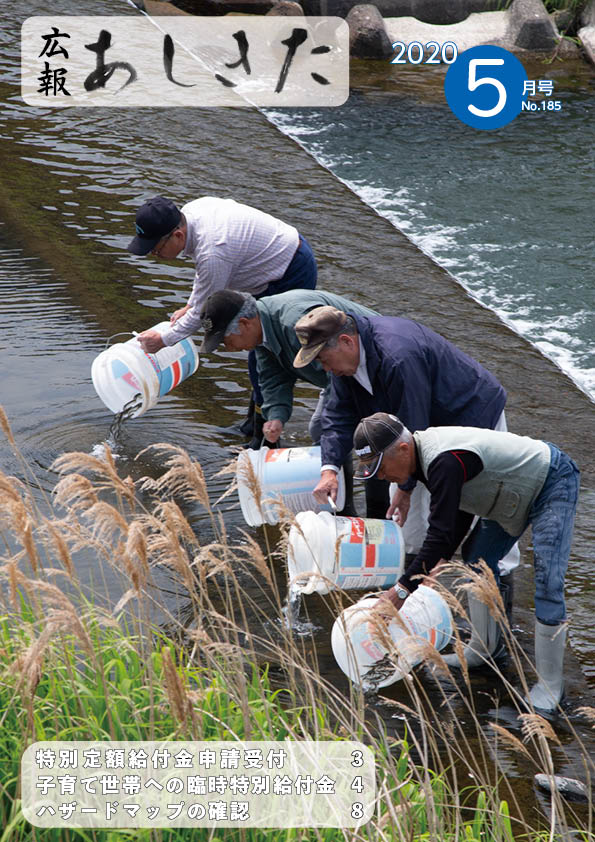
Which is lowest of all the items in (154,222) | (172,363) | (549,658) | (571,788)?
(571,788)

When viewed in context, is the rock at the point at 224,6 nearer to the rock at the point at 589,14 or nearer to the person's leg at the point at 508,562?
the rock at the point at 589,14

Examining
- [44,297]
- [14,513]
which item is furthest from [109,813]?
[44,297]

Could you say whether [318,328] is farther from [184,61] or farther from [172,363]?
[184,61]

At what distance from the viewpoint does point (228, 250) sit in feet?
18.6

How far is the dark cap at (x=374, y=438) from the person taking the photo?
3.85 m

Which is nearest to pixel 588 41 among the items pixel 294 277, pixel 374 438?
pixel 294 277

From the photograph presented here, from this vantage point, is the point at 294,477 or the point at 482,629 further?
the point at 294,477

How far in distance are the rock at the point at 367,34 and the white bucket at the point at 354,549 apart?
41.9 feet

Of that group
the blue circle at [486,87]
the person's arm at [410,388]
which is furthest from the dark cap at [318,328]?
the blue circle at [486,87]

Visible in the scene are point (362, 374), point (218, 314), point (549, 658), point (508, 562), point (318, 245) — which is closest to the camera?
point (549, 658)

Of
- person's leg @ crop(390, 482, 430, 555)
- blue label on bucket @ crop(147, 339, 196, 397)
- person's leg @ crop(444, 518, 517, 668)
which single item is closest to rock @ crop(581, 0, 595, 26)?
blue label on bucket @ crop(147, 339, 196, 397)

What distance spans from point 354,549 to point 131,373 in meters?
2.14

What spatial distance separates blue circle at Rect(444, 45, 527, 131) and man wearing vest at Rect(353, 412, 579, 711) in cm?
1051

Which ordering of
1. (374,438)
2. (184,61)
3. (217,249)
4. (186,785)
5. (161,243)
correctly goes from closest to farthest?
(186,785) < (374,438) < (161,243) < (217,249) < (184,61)
